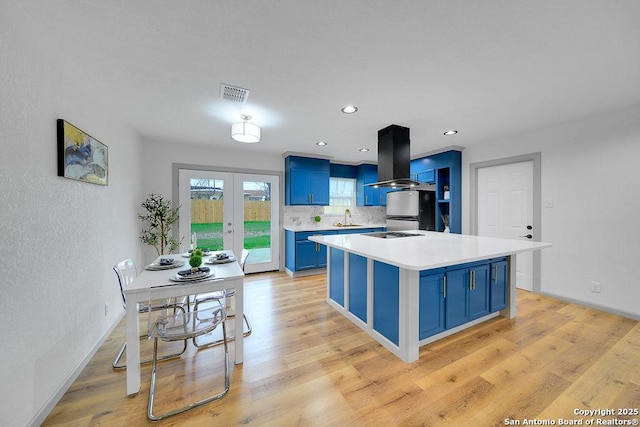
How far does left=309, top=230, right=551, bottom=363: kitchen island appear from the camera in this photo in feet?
6.33

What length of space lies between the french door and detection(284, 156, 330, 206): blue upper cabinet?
12.6 inches

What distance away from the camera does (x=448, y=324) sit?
7.34ft

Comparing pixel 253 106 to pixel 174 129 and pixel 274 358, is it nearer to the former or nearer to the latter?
pixel 174 129

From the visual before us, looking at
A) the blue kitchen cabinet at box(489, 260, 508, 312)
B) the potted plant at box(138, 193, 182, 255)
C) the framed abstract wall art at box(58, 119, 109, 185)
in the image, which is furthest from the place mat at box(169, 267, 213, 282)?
the blue kitchen cabinet at box(489, 260, 508, 312)

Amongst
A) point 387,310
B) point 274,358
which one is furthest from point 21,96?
point 387,310

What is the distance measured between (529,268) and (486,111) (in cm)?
250

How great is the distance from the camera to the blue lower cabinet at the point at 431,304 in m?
2.07

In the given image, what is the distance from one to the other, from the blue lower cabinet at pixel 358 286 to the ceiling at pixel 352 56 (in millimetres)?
1675

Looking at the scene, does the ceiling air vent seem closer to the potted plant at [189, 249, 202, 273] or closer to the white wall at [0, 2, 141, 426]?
the white wall at [0, 2, 141, 426]

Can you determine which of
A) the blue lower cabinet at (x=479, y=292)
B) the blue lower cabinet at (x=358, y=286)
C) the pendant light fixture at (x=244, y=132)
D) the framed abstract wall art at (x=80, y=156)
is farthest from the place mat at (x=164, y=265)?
the blue lower cabinet at (x=479, y=292)

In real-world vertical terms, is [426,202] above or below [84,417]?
above

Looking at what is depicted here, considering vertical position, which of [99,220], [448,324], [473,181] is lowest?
[448,324]

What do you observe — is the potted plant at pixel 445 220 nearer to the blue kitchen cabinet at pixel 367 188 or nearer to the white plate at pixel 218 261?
the blue kitchen cabinet at pixel 367 188

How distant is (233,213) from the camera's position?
4.36 metres
